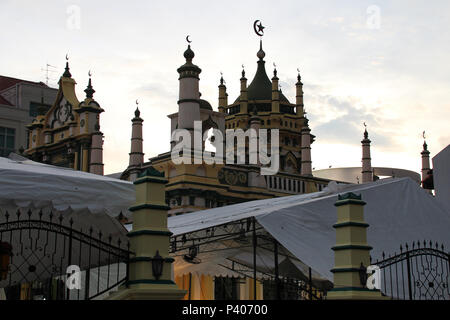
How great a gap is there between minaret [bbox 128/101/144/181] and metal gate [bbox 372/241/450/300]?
12.8 meters

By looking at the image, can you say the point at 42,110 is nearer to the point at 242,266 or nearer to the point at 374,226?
the point at 242,266

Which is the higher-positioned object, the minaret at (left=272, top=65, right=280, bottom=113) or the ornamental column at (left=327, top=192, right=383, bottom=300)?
the minaret at (left=272, top=65, right=280, bottom=113)

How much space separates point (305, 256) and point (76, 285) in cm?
433

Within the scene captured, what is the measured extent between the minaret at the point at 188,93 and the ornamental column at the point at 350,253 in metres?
11.2

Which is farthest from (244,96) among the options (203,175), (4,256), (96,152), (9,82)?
(4,256)

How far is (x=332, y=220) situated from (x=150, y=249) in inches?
204

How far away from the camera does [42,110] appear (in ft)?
112

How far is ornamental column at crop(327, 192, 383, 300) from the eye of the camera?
1273 centimetres

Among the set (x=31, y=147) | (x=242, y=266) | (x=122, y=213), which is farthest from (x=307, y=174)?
(x=122, y=213)

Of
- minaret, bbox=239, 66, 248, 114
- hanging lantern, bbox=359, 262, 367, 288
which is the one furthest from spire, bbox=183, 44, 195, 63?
minaret, bbox=239, 66, 248, 114

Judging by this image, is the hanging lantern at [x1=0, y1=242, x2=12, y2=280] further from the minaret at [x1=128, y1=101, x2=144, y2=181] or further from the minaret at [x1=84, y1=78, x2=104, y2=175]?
the minaret at [x1=84, y1=78, x2=104, y2=175]

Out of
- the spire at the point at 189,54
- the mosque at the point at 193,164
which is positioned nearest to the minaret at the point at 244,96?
the mosque at the point at 193,164

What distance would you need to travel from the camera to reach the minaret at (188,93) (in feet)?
78.0
